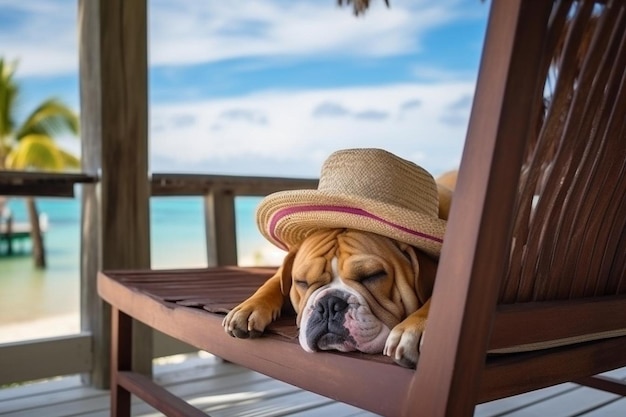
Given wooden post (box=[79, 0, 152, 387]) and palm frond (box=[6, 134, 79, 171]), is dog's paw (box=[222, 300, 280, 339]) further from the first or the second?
palm frond (box=[6, 134, 79, 171])

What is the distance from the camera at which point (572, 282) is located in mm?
1334

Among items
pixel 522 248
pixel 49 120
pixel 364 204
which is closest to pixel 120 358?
pixel 364 204

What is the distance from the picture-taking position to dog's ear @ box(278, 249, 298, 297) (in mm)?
1603

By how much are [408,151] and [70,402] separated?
23.0 metres

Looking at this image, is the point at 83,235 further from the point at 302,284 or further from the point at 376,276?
the point at 376,276

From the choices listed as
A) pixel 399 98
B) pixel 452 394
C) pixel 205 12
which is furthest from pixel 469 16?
pixel 452 394

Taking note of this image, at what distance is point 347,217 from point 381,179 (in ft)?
0.52

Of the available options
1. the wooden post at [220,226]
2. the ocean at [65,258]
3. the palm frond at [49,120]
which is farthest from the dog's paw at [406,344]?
the palm frond at [49,120]

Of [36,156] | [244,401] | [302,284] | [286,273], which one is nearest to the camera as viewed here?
[302,284]

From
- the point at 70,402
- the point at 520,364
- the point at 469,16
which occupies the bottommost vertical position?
the point at 70,402

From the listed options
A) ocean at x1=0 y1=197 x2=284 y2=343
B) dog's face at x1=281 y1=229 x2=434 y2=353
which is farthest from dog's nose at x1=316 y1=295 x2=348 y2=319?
ocean at x1=0 y1=197 x2=284 y2=343

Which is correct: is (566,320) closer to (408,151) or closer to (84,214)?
(84,214)

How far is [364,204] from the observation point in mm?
1401

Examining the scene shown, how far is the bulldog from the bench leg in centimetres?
74
